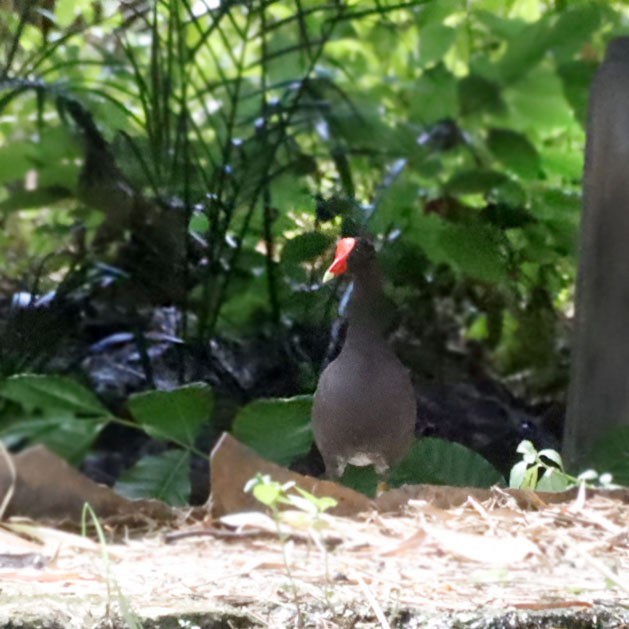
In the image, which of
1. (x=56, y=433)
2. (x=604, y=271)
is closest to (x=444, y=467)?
(x=604, y=271)

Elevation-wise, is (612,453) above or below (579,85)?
below

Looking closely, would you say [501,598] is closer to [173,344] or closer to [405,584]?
[405,584]

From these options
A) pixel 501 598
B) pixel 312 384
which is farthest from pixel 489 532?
pixel 312 384

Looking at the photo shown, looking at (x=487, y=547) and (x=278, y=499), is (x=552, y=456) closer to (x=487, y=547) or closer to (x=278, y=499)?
(x=487, y=547)

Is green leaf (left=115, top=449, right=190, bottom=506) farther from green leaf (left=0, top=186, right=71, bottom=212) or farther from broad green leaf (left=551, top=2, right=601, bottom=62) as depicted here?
broad green leaf (left=551, top=2, right=601, bottom=62)

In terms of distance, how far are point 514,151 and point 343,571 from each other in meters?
0.52

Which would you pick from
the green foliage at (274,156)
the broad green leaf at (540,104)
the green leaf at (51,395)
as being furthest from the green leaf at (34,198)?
the broad green leaf at (540,104)

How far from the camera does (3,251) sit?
97 centimetres

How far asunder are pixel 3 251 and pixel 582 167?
2.25 feet

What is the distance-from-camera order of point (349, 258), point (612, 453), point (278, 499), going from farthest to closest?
point (612, 453) → point (349, 258) → point (278, 499)

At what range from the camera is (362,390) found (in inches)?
33.5

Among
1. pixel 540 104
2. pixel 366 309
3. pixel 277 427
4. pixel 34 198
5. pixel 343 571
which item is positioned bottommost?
pixel 343 571

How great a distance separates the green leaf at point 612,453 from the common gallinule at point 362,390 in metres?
0.24

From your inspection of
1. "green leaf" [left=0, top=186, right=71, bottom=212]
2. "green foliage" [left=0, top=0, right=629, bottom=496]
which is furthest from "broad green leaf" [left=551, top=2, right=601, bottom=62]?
"green leaf" [left=0, top=186, right=71, bottom=212]
